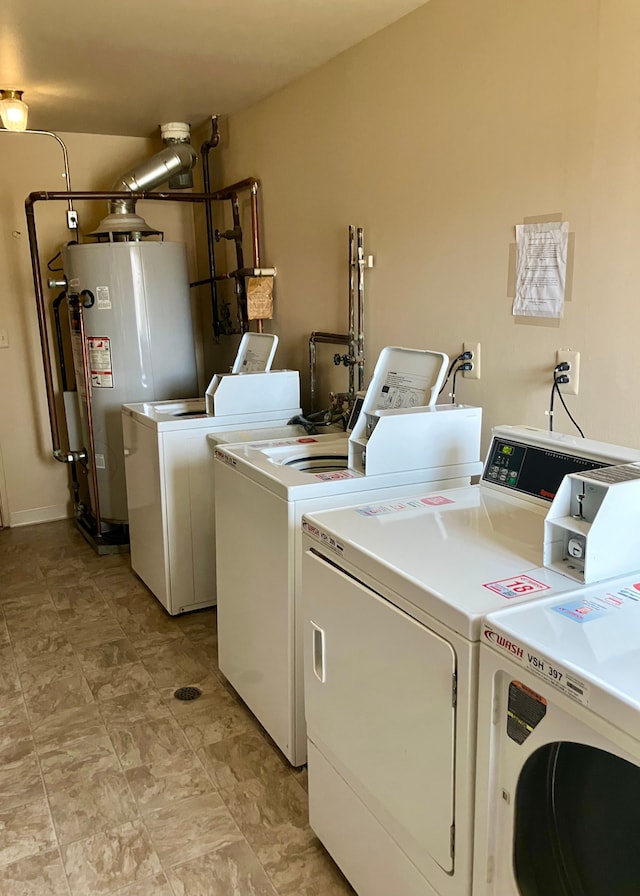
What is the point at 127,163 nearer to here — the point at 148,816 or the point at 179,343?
the point at 179,343

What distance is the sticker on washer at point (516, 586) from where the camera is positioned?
4.01 ft

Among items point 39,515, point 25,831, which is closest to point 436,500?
point 25,831

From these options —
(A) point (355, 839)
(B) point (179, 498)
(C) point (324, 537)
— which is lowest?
(A) point (355, 839)

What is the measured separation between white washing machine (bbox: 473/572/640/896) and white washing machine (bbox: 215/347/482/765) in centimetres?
88

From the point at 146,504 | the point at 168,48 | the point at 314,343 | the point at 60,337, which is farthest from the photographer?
the point at 60,337

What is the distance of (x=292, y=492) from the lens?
188cm

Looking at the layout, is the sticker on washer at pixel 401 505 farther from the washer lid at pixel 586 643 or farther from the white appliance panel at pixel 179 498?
the white appliance panel at pixel 179 498

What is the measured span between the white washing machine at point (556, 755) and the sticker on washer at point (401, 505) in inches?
22.1

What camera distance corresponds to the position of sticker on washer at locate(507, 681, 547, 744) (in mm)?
1032

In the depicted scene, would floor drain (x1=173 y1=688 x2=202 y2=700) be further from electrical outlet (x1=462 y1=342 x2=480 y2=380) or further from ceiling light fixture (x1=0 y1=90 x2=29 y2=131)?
ceiling light fixture (x1=0 y1=90 x2=29 y2=131)

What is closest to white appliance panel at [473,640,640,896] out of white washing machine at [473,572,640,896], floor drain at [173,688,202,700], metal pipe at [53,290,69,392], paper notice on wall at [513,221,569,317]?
white washing machine at [473,572,640,896]

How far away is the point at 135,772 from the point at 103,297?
2345 millimetres

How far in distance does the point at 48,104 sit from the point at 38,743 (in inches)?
115

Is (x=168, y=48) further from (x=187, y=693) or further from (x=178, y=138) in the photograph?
(x=187, y=693)
